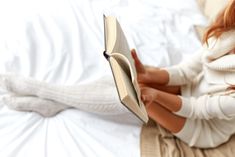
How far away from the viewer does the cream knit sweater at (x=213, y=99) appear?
0.94 metres

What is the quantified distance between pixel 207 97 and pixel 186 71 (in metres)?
0.15

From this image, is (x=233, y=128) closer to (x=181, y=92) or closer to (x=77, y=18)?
(x=181, y=92)

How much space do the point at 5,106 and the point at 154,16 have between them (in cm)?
66

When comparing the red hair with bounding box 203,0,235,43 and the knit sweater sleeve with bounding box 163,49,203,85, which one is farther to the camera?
the knit sweater sleeve with bounding box 163,49,203,85

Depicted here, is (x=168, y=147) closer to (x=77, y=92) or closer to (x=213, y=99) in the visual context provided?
(x=213, y=99)

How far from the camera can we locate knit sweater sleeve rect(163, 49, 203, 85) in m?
1.09

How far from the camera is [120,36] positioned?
2.72ft

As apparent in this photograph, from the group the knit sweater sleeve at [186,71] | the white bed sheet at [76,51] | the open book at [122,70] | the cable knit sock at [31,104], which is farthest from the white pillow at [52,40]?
the open book at [122,70]

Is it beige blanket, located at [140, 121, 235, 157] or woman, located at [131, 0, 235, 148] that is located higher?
woman, located at [131, 0, 235, 148]

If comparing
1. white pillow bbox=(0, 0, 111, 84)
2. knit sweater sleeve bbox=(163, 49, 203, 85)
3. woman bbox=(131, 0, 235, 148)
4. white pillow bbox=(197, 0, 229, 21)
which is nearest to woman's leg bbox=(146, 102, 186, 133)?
woman bbox=(131, 0, 235, 148)

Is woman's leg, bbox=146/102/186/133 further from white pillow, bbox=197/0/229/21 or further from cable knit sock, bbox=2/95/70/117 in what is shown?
white pillow, bbox=197/0/229/21

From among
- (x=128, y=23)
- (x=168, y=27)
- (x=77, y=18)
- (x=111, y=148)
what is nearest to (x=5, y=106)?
(x=111, y=148)

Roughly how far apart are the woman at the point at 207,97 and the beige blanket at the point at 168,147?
19 millimetres

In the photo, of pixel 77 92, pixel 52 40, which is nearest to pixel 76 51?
pixel 52 40
